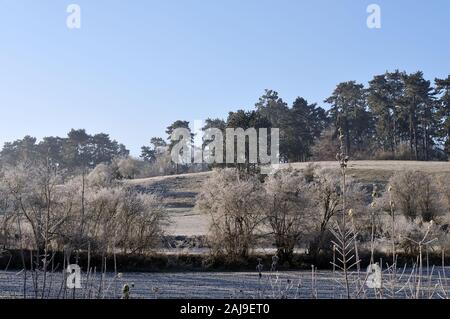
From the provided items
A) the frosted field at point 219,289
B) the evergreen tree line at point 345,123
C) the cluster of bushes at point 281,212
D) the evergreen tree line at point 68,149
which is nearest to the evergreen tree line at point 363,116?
the evergreen tree line at point 345,123

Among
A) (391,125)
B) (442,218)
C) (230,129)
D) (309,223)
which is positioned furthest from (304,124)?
(309,223)

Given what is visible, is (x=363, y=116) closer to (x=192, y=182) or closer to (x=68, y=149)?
(x=192, y=182)

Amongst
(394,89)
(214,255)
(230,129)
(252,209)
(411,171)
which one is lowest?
(214,255)

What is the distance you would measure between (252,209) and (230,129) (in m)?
12.6

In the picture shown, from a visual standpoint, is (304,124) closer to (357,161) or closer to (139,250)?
(357,161)

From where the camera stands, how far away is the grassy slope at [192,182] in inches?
2191

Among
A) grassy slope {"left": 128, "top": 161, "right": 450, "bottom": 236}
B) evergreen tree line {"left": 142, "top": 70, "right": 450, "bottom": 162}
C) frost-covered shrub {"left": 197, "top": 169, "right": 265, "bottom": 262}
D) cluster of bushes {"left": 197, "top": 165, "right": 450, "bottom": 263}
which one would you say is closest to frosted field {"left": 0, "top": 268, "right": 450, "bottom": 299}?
cluster of bushes {"left": 197, "top": 165, "right": 450, "bottom": 263}

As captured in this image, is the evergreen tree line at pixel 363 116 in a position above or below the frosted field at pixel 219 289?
above

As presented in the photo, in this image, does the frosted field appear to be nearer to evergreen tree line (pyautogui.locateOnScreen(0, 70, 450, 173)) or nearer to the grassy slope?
the grassy slope

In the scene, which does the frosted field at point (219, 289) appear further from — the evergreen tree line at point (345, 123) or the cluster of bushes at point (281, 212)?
the evergreen tree line at point (345, 123)

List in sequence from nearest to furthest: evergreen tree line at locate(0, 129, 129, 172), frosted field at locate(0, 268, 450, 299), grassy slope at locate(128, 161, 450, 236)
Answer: frosted field at locate(0, 268, 450, 299)
grassy slope at locate(128, 161, 450, 236)
evergreen tree line at locate(0, 129, 129, 172)

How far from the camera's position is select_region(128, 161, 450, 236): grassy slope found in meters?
55.7

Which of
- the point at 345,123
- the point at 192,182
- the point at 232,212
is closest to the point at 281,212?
the point at 232,212

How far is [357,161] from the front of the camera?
7388 cm
